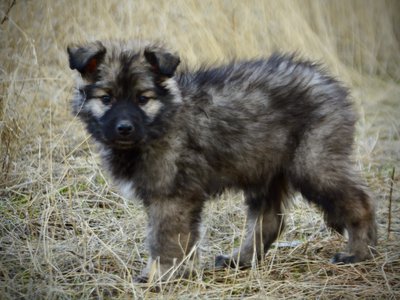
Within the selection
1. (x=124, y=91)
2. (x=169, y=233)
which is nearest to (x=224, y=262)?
(x=169, y=233)

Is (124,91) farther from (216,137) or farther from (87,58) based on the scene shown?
(216,137)

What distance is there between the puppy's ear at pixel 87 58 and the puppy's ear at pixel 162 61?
285 mm

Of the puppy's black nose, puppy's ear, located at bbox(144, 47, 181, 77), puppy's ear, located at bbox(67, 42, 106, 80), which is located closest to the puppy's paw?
the puppy's black nose

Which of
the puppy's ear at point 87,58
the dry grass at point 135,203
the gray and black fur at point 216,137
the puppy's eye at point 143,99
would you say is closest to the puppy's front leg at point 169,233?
the gray and black fur at point 216,137

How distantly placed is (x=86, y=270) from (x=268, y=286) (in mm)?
1093

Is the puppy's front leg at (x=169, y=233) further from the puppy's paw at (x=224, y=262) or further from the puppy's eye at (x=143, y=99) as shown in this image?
the puppy's eye at (x=143, y=99)

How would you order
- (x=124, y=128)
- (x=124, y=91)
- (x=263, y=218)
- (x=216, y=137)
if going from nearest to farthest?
1. (x=124, y=128)
2. (x=124, y=91)
3. (x=216, y=137)
4. (x=263, y=218)

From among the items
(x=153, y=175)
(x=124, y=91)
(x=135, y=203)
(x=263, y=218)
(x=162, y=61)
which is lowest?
(x=135, y=203)

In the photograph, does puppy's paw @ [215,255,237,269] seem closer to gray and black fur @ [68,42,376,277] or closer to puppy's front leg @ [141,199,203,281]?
gray and black fur @ [68,42,376,277]

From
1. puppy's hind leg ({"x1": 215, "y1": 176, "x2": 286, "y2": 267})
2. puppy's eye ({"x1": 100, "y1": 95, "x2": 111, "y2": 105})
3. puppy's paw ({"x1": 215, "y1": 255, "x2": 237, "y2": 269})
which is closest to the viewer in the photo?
puppy's eye ({"x1": 100, "y1": 95, "x2": 111, "y2": 105})

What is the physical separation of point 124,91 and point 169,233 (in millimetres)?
901

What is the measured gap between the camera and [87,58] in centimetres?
433

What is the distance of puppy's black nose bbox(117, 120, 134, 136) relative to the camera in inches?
164

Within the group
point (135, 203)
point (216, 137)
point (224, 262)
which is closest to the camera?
point (216, 137)
